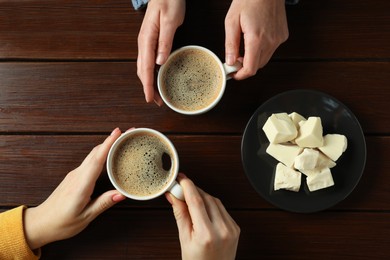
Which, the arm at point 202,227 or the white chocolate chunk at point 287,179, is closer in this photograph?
the arm at point 202,227

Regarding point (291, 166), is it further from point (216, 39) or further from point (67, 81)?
point (67, 81)

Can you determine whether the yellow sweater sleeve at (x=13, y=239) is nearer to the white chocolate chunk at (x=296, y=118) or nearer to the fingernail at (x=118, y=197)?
the fingernail at (x=118, y=197)

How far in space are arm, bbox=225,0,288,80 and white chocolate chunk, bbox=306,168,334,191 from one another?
0.27 meters

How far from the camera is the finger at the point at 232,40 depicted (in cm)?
88

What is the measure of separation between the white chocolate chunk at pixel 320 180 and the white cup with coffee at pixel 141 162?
0.31 m

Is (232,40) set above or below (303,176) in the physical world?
above

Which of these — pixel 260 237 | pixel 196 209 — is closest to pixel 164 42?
pixel 196 209

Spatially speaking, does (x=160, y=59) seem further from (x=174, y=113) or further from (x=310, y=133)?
(x=310, y=133)

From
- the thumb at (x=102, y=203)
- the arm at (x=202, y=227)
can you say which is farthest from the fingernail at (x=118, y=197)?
the arm at (x=202, y=227)

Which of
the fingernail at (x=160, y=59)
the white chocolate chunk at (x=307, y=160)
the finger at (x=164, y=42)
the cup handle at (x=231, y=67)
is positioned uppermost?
the finger at (x=164, y=42)

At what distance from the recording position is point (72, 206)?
887 millimetres

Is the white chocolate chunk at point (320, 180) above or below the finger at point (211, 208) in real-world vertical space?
above

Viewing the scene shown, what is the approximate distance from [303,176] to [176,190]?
0.31 m

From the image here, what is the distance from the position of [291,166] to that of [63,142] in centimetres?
55
